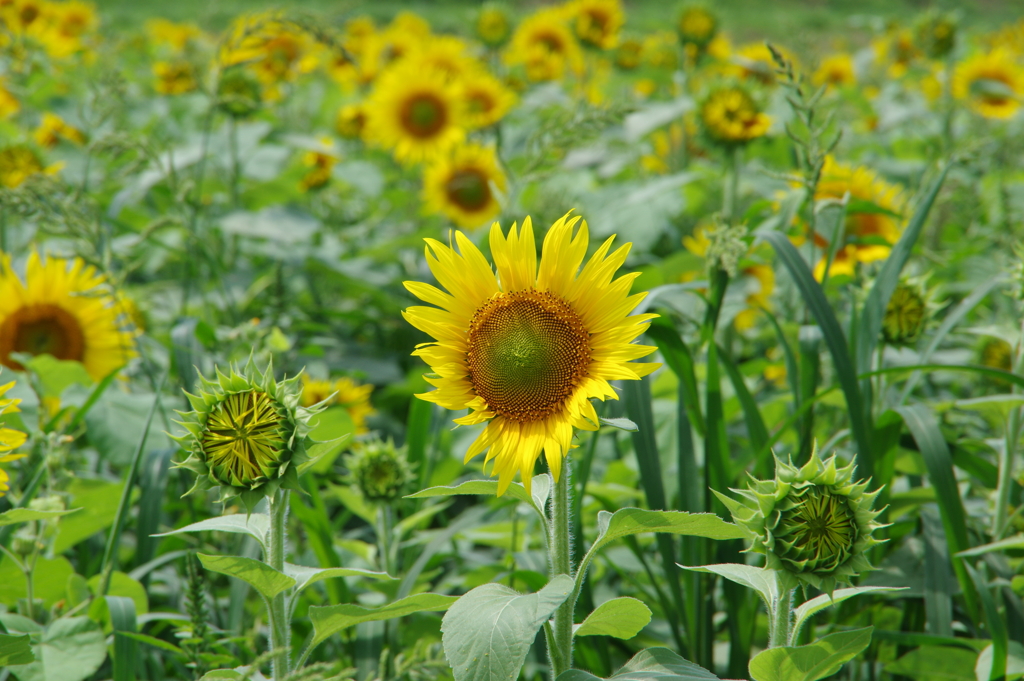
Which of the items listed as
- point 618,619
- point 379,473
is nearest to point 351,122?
point 379,473

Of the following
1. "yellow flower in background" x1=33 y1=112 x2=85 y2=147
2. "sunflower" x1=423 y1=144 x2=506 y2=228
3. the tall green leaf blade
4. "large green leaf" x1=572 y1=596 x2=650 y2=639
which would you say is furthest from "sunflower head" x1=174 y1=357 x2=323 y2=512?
"yellow flower in background" x1=33 y1=112 x2=85 y2=147

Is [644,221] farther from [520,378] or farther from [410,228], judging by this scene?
[520,378]

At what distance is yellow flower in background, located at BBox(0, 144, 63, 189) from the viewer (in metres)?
2.92

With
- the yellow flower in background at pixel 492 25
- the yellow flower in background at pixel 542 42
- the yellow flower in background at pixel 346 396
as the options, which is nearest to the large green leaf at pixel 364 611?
the yellow flower in background at pixel 346 396

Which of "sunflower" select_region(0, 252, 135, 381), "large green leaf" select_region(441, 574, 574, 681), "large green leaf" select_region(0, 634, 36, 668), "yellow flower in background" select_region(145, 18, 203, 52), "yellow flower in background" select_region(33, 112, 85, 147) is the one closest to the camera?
"large green leaf" select_region(441, 574, 574, 681)

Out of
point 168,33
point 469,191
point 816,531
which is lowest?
point 816,531

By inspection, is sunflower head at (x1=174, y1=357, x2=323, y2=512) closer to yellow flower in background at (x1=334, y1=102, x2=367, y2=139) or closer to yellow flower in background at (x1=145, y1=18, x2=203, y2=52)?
yellow flower in background at (x1=334, y1=102, x2=367, y2=139)

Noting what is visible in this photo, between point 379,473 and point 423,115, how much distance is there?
104 inches

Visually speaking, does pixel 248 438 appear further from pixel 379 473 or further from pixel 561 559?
pixel 379 473

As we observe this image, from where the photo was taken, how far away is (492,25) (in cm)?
457

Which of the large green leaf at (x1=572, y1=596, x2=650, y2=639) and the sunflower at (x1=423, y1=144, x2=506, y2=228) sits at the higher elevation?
the sunflower at (x1=423, y1=144, x2=506, y2=228)

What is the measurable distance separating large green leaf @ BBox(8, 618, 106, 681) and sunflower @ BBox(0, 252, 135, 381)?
3.05 ft

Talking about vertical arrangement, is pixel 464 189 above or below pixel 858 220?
above

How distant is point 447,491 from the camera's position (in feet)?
3.67
